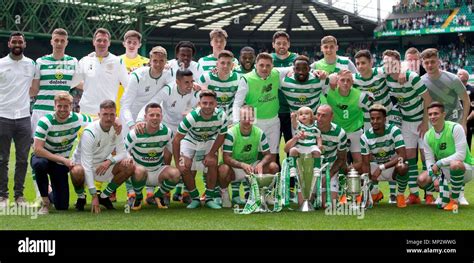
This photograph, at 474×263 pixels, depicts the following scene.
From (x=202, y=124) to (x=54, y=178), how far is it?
5.07ft

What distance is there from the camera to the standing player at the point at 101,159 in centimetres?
627

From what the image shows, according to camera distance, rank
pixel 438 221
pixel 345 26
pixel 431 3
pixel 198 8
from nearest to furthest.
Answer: pixel 438 221 < pixel 198 8 < pixel 431 3 < pixel 345 26

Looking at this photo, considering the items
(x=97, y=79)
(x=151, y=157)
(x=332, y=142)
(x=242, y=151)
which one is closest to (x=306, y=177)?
(x=332, y=142)

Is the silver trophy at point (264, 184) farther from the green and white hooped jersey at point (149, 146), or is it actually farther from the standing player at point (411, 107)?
the standing player at point (411, 107)

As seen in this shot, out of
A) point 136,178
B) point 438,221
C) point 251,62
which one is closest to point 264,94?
point 251,62

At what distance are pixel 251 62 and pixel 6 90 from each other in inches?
104

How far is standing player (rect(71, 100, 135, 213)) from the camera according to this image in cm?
627

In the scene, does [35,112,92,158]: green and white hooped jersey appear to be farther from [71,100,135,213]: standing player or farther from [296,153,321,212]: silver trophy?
[296,153,321,212]: silver trophy

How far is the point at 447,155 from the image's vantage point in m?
6.54

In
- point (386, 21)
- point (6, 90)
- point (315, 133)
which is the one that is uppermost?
point (386, 21)

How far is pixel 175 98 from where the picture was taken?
714 centimetres

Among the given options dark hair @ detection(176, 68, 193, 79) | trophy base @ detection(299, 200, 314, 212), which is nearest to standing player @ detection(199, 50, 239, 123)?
dark hair @ detection(176, 68, 193, 79)

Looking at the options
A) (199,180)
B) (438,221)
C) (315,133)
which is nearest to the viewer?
(438,221)

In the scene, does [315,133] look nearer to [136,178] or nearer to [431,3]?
[136,178]
